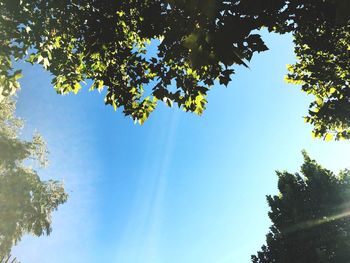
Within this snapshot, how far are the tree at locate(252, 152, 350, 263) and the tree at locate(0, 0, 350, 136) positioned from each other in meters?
14.4

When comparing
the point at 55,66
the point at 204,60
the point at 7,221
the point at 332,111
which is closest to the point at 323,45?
the point at 332,111

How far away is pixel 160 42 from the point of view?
29.6ft

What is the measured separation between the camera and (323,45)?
34.5ft

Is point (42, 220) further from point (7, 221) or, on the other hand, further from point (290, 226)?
point (290, 226)

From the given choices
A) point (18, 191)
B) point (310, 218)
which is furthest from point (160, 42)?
point (18, 191)

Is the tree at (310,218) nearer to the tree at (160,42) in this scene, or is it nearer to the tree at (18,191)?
the tree at (160,42)

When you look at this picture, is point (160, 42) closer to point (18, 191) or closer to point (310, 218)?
point (310, 218)

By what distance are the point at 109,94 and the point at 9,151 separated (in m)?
25.9

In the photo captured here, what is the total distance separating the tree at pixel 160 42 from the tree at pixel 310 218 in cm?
1438

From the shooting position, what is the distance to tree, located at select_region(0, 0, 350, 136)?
19.9ft

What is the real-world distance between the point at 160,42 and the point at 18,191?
2827 centimetres

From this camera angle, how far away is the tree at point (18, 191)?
31672mm

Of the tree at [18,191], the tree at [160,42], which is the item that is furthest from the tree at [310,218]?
the tree at [18,191]

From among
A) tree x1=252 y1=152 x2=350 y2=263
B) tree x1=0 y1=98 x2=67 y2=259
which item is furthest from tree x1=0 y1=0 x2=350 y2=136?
tree x1=0 y1=98 x2=67 y2=259
